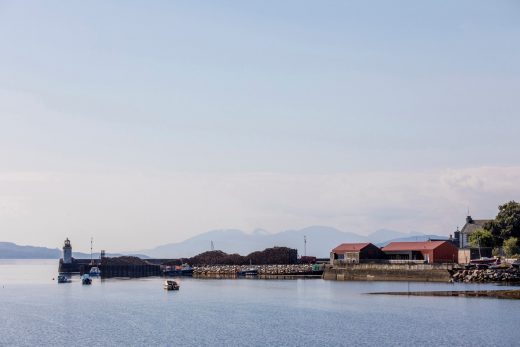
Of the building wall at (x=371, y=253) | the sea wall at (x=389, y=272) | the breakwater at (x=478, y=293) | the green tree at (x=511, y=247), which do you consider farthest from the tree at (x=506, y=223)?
the breakwater at (x=478, y=293)

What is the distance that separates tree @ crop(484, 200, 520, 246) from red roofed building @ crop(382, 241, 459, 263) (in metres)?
10.3

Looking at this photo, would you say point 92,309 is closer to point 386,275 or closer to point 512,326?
point 512,326

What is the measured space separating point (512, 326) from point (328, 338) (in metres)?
18.9

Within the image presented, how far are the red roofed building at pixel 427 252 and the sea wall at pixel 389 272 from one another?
1222 centimetres

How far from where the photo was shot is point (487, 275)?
134 m

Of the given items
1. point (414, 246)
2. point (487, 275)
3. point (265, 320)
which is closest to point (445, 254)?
point (414, 246)

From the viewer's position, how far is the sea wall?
14288cm

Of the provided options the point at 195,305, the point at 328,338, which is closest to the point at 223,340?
the point at 328,338

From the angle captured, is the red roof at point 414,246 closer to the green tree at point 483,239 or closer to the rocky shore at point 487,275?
the green tree at point 483,239

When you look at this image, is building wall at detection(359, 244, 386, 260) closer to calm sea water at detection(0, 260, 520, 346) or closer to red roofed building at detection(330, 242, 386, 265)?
red roofed building at detection(330, 242, 386, 265)

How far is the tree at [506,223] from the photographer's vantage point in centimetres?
15412

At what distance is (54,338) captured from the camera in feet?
258

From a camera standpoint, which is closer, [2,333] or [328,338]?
[328,338]

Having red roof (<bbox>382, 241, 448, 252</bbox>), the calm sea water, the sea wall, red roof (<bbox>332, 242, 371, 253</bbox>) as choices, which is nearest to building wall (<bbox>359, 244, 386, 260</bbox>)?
red roof (<bbox>332, 242, 371, 253</bbox>)
